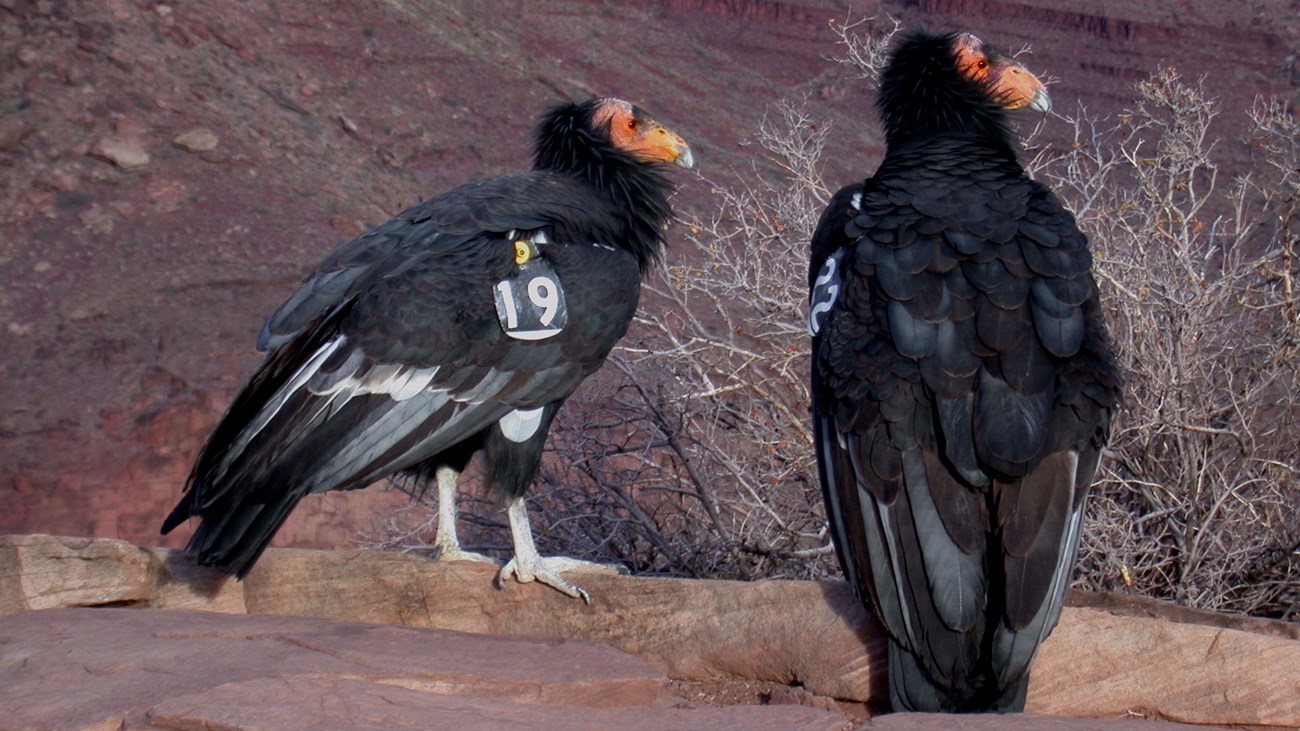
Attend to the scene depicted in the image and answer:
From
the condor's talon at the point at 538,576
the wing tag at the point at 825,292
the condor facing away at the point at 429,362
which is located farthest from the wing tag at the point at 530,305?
the wing tag at the point at 825,292

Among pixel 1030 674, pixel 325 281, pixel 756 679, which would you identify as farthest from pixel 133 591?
pixel 1030 674

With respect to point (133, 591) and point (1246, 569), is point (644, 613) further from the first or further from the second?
point (1246, 569)

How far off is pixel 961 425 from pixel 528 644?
139 centimetres

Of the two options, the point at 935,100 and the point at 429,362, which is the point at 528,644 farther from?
the point at 935,100

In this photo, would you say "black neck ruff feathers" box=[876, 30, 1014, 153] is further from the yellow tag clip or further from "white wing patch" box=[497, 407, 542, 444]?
"white wing patch" box=[497, 407, 542, 444]

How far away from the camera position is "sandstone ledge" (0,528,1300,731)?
3510mm

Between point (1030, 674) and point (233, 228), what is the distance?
708 inches

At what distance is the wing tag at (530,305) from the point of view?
5.05 metres

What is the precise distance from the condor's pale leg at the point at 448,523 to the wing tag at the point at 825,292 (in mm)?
1547

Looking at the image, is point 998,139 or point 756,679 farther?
point 998,139

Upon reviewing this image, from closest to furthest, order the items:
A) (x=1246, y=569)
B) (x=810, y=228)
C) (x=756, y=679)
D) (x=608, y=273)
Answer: (x=756, y=679), (x=608, y=273), (x=1246, y=569), (x=810, y=228)

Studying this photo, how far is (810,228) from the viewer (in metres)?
8.13

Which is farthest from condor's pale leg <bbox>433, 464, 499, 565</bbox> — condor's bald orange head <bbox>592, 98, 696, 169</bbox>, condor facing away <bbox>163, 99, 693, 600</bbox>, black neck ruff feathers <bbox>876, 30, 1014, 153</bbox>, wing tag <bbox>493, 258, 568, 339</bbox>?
black neck ruff feathers <bbox>876, 30, 1014, 153</bbox>

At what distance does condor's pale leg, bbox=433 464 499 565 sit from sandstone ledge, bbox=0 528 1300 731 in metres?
0.19
